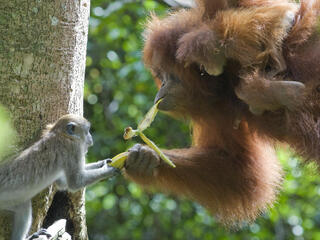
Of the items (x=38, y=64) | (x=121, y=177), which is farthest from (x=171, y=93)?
(x=121, y=177)

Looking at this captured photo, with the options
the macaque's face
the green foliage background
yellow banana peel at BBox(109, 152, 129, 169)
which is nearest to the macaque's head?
yellow banana peel at BBox(109, 152, 129, 169)

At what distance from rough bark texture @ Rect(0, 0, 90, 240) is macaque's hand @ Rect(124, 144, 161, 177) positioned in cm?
56

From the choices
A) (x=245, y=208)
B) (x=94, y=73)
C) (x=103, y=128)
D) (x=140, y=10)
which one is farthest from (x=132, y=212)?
(x=245, y=208)

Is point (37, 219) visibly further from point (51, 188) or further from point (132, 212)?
point (132, 212)

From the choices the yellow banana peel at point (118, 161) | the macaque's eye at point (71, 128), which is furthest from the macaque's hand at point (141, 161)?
the macaque's eye at point (71, 128)

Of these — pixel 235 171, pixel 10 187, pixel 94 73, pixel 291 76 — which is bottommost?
pixel 94 73

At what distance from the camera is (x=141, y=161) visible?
347 cm

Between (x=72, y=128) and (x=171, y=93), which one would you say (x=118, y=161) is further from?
(x=171, y=93)

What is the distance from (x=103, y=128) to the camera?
668cm

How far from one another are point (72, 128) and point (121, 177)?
3959mm

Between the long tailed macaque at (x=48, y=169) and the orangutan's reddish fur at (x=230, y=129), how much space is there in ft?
2.17

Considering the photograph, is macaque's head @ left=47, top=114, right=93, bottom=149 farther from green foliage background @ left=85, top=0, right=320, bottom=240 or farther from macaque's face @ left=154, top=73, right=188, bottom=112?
green foliage background @ left=85, top=0, right=320, bottom=240

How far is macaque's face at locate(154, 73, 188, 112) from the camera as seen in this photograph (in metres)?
3.44

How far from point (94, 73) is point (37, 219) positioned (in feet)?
13.8
